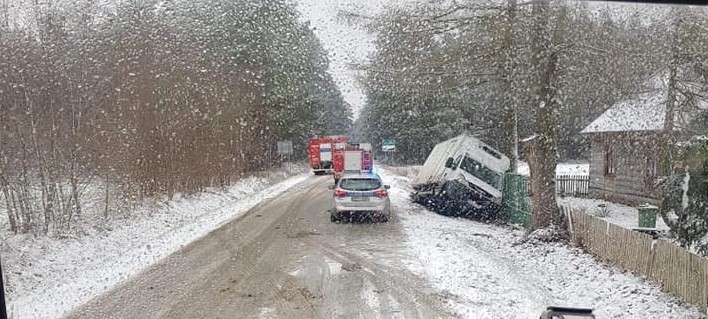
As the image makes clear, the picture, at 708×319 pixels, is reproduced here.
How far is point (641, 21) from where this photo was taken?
3986 mm

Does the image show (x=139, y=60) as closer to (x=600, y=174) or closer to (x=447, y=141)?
(x=447, y=141)

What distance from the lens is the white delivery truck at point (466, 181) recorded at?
9133mm

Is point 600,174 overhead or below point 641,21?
below

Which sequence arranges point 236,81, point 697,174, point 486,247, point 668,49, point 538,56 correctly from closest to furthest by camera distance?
point 697,174 < point 668,49 < point 538,56 < point 486,247 < point 236,81

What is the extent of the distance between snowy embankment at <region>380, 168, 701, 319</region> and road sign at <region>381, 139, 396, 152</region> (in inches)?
52.4

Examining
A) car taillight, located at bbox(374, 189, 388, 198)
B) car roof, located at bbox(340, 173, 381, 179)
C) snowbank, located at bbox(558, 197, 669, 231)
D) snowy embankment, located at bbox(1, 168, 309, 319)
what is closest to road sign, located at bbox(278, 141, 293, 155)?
snowy embankment, located at bbox(1, 168, 309, 319)

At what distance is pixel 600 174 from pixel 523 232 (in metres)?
1.47

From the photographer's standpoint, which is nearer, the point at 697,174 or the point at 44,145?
the point at 697,174

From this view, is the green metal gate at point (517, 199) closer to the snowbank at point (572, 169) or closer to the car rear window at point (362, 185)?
the snowbank at point (572, 169)

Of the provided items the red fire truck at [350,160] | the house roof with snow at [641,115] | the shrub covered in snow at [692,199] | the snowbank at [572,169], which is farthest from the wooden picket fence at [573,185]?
the shrub covered in snow at [692,199]

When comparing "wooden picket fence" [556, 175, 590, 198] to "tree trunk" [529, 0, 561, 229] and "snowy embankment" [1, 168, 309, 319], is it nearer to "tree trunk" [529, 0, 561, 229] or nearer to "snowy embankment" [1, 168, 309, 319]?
"tree trunk" [529, 0, 561, 229]

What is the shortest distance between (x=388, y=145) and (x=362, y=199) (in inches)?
166

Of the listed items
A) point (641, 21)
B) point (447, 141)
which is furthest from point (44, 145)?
point (641, 21)

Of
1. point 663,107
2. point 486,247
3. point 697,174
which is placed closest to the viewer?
point 697,174
